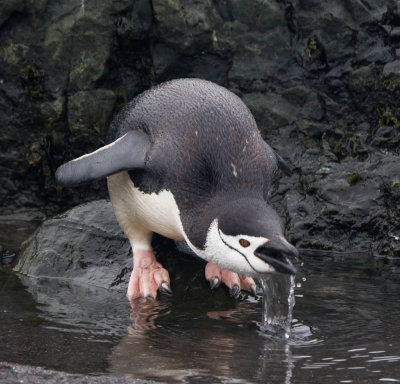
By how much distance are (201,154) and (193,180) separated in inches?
7.2

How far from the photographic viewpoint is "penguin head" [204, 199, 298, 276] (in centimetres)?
499

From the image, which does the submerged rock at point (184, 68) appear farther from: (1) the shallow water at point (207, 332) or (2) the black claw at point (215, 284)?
(2) the black claw at point (215, 284)

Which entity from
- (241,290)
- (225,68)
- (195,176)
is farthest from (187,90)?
(225,68)

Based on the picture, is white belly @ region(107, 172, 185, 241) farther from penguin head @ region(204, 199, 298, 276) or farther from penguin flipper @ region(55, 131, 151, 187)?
penguin head @ region(204, 199, 298, 276)

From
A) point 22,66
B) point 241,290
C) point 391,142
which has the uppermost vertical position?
point 22,66

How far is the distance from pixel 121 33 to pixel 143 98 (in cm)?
208

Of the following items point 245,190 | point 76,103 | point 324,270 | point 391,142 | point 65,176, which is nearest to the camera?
point 245,190

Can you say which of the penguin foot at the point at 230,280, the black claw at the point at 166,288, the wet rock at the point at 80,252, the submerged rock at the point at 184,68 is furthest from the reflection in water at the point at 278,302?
the submerged rock at the point at 184,68

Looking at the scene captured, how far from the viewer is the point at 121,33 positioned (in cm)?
850

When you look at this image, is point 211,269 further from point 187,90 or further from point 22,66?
point 22,66

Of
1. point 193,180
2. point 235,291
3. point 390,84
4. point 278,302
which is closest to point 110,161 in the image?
point 193,180

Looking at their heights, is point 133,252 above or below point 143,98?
below

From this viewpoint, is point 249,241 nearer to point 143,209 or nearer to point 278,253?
point 278,253

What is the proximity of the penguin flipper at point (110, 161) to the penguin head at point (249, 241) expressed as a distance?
2.80ft
